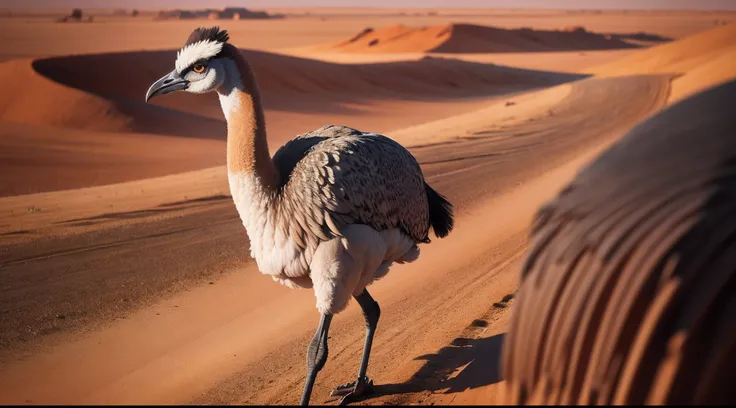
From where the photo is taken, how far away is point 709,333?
87.0 inches

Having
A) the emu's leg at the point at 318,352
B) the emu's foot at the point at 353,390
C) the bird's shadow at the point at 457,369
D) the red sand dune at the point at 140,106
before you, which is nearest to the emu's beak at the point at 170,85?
the emu's leg at the point at 318,352

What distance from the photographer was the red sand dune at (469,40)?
2608 inches

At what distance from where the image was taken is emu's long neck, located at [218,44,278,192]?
455 centimetres

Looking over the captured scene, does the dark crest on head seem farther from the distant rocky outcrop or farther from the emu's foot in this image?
the distant rocky outcrop

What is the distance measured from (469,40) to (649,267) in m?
69.8

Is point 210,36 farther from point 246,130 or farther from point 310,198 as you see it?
point 310,198

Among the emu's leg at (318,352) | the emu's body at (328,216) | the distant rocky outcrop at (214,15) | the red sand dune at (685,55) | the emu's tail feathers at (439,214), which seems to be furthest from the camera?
the distant rocky outcrop at (214,15)

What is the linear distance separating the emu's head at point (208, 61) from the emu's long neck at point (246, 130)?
4 cm

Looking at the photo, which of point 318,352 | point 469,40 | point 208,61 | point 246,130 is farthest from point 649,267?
point 469,40

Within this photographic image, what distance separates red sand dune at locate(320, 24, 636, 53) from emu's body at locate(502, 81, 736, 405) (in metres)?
62.7

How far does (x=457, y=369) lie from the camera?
4.90 meters

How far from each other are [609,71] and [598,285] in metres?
35.7

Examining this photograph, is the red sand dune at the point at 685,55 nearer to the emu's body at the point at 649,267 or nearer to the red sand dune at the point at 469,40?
the emu's body at the point at 649,267

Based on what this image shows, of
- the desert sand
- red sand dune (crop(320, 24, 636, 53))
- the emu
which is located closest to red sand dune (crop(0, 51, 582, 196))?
the desert sand
